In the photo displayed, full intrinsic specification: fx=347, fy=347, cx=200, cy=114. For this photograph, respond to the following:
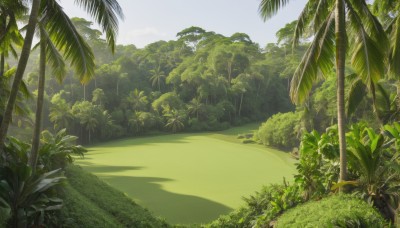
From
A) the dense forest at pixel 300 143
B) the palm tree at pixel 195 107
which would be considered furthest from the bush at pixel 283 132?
the dense forest at pixel 300 143

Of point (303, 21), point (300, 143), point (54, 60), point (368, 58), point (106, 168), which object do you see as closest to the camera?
point (368, 58)

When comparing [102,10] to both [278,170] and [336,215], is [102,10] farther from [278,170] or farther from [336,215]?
[278,170]

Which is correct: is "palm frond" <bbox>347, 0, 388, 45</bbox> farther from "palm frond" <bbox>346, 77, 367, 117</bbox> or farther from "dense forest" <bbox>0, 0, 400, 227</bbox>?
"palm frond" <bbox>346, 77, 367, 117</bbox>

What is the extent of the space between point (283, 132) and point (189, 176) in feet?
33.8

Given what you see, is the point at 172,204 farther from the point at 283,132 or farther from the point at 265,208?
the point at 283,132

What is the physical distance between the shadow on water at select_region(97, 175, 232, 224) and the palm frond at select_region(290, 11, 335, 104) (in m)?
4.28

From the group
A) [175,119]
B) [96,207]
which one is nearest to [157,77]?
[175,119]

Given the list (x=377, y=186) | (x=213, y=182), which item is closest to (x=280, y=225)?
(x=377, y=186)

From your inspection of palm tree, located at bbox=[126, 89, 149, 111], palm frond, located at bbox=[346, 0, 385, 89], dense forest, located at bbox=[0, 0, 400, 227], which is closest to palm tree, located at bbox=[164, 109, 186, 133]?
palm tree, located at bbox=[126, 89, 149, 111]

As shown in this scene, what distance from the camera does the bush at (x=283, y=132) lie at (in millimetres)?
21234

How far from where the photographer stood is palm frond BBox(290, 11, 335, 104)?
5.79 meters

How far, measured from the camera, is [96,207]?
700 cm

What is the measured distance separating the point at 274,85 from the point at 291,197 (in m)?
32.2

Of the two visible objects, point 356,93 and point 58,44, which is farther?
point 356,93
